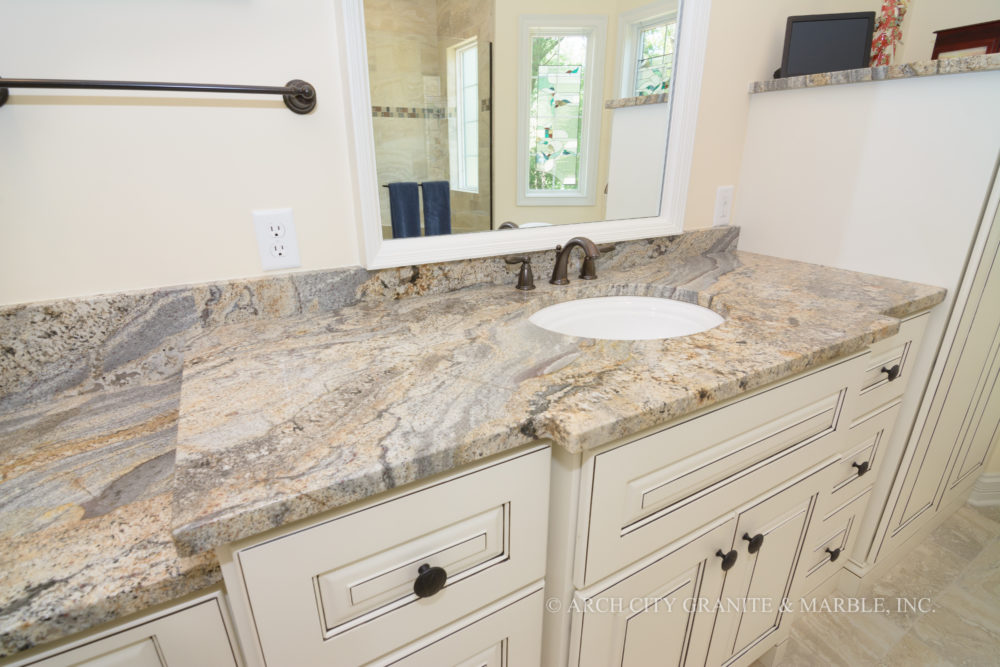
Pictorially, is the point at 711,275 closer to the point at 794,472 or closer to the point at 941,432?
the point at 794,472

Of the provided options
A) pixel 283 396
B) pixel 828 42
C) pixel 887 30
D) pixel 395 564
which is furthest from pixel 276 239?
pixel 887 30

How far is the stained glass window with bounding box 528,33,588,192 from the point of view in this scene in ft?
3.58

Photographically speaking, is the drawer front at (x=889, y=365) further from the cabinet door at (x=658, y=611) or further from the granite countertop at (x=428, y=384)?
the cabinet door at (x=658, y=611)

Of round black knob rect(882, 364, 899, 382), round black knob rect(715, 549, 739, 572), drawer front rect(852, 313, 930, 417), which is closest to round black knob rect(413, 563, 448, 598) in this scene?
round black knob rect(715, 549, 739, 572)

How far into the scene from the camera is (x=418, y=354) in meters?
0.76

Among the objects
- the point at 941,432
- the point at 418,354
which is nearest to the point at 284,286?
the point at 418,354

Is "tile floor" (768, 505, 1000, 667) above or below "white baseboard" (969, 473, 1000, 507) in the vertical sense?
below

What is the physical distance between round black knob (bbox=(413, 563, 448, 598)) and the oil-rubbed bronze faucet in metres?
0.75

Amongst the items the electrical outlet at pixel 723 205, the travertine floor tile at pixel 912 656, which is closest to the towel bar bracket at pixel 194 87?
the electrical outlet at pixel 723 205

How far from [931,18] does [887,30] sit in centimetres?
44

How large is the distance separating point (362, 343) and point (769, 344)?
0.68 meters

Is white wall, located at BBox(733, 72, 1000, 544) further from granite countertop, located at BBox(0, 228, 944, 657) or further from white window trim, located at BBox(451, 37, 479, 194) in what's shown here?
white window trim, located at BBox(451, 37, 479, 194)

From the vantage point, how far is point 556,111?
115 centimetres

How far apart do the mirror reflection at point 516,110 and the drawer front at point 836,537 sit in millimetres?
914
